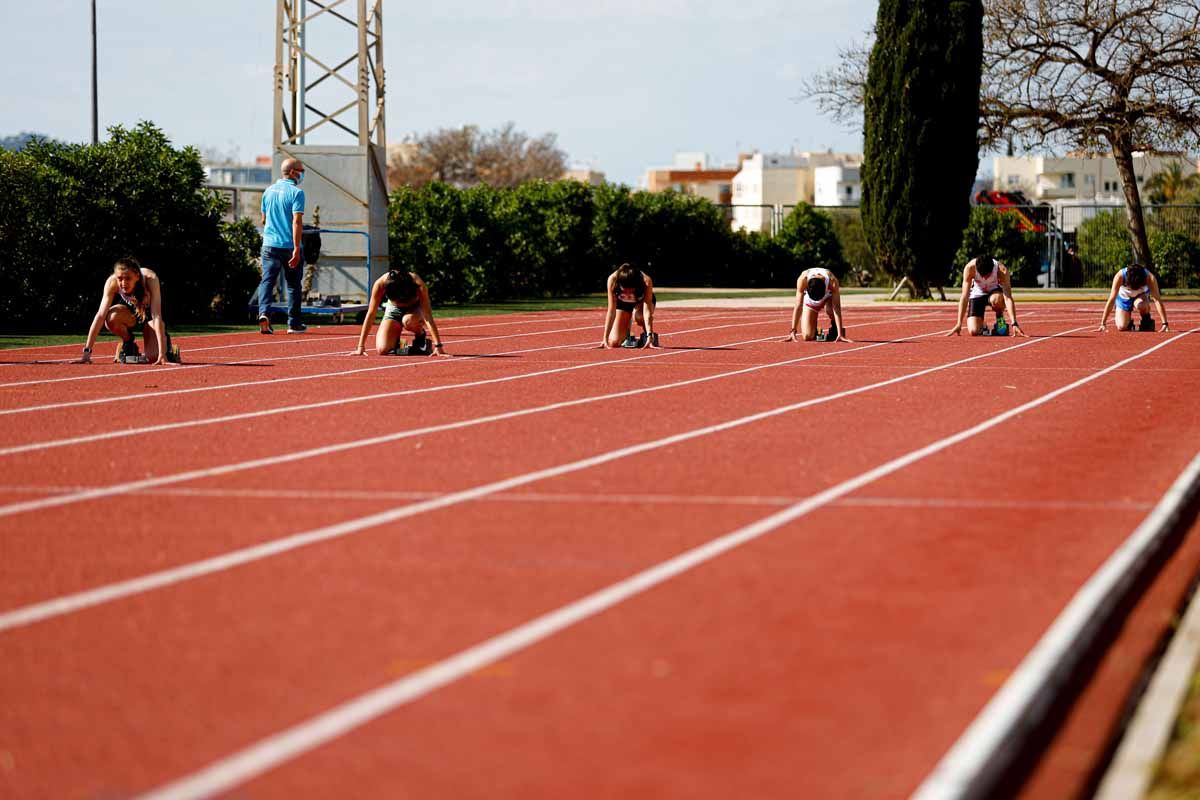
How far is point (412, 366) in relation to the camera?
1608cm

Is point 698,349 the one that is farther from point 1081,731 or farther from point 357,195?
point 1081,731

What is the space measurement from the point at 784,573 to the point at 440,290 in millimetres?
25531

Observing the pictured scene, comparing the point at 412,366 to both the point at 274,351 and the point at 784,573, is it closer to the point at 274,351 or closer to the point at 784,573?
the point at 274,351

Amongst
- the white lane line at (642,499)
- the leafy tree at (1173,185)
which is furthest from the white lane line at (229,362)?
the leafy tree at (1173,185)

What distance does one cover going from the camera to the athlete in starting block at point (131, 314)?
15914mm

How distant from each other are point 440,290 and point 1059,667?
27.2 meters

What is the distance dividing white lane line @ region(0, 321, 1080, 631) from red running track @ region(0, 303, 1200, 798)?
0.03 metres

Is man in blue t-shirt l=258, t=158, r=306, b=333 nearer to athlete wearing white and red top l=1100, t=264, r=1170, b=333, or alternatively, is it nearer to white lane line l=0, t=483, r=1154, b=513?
athlete wearing white and red top l=1100, t=264, r=1170, b=333

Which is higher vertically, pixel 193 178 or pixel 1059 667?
pixel 193 178

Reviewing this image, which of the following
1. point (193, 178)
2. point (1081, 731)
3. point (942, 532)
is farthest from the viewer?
point (193, 178)

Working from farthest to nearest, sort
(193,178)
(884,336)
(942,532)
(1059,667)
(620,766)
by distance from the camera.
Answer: (193,178) < (884,336) < (942,532) < (1059,667) < (620,766)

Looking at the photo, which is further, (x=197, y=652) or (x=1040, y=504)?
(x=1040, y=504)

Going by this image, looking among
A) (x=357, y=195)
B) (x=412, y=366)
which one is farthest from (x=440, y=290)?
(x=412, y=366)

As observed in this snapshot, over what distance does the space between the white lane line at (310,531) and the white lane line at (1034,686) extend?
311 centimetres
